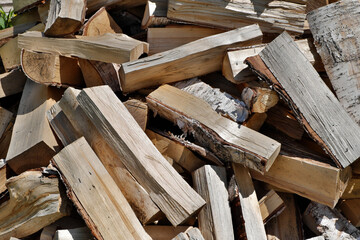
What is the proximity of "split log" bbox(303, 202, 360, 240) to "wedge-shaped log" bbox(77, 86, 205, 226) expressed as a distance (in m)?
0.86

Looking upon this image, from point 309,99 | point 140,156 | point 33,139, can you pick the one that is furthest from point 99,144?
point 309,99

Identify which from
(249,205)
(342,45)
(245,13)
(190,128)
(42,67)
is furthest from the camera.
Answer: (245,13)

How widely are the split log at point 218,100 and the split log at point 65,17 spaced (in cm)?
88

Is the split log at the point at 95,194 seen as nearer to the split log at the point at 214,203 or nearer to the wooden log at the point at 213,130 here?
the split log at the point at 214,203

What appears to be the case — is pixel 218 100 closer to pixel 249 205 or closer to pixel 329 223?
pixel 249 205

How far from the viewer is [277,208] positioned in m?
2.81

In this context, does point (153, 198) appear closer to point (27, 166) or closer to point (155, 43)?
point (27, 166)

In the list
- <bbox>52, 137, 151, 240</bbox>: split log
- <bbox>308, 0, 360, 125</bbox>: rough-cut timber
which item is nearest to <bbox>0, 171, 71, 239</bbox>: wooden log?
<bbox>52, 137, 151, 240</bbox>: split log

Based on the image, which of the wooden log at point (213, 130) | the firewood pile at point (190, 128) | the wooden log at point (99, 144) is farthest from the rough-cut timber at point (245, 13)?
the wooden log at point (99, 144)

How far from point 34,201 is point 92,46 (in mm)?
1110

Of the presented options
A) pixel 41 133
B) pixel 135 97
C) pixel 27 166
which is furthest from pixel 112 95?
pixel 27 166

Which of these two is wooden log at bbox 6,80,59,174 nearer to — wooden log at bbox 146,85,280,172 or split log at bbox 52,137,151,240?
split log at bbox 52,137,151,240

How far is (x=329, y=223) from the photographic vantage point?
280 centimetres

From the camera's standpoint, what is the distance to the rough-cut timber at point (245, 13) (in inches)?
126
